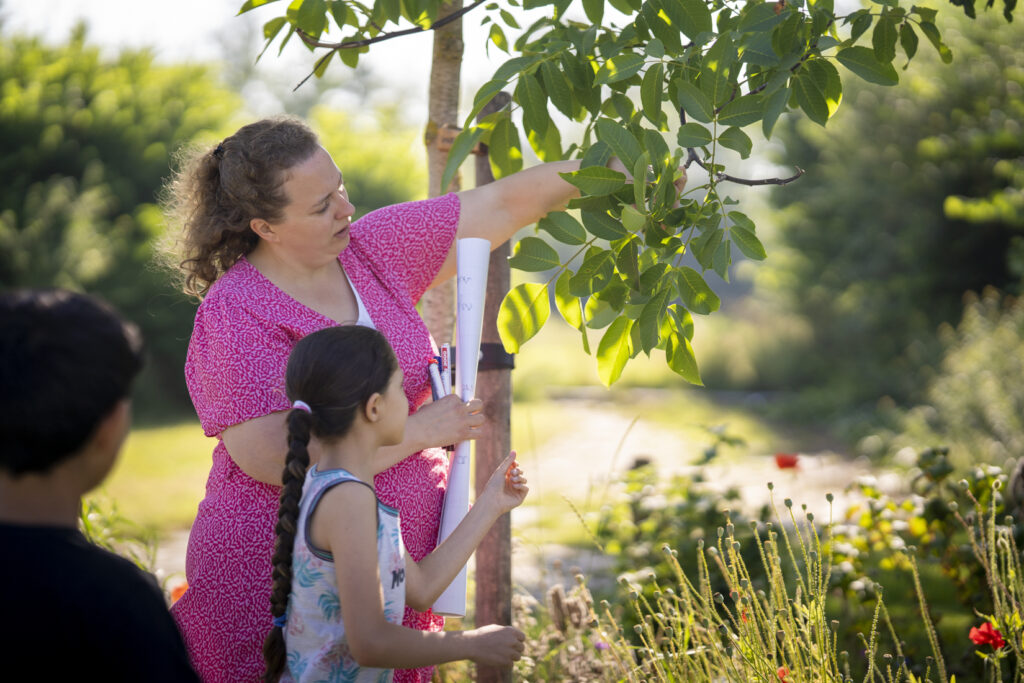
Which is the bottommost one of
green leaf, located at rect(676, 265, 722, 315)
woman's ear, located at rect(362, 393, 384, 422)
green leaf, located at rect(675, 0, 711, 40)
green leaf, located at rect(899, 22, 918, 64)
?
woman's ear, located at rect(362, 393, 384, 422)

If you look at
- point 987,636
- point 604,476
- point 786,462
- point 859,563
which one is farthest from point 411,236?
point 604,476

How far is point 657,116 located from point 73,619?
1.46 m

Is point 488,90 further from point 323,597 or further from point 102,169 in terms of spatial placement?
point 102,169

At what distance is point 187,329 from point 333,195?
9.90m

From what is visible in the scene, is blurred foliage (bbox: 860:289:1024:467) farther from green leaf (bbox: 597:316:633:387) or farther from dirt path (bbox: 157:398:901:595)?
green leaf (bbox: 597:316:633:387)

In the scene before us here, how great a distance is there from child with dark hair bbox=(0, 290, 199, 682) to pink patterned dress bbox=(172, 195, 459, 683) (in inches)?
22.2

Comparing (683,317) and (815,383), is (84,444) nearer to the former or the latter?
(683,317)

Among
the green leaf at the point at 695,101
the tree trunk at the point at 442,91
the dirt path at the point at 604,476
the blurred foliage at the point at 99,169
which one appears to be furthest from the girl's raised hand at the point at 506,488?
the blurred foliage at the point at 99,169

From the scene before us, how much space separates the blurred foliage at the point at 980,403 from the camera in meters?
5.45

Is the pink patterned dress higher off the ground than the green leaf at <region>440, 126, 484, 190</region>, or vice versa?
Answer: the green leaf at <region>440, 126, 484, 190</region>

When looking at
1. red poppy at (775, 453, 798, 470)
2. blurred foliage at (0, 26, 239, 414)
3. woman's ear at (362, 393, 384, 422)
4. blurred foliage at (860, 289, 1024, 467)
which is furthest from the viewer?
blurred foliage at (0, 26, 239, 414)

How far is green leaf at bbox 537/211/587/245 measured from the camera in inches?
74.1

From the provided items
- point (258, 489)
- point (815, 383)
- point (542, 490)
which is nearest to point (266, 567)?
point (258, 489)

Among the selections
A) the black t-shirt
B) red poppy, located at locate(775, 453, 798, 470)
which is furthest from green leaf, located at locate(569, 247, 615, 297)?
red poppy, located at locate(775, 453, 798, 470)
